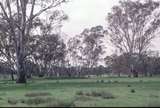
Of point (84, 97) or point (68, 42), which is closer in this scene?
point (84, 97)

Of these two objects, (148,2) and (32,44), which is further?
(148,2)

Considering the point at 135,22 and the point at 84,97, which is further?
the point at 135,22

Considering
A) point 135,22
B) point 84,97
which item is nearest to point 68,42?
point 135,22

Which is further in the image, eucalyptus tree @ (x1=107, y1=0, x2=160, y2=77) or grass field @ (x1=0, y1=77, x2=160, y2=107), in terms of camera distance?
eucalyptus tree @ (x1=107, y1=0, x2=160, y2=77)

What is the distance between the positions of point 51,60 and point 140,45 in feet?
60.7

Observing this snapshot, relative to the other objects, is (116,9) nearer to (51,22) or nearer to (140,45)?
(140,45)

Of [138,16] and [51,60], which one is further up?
[138,16]

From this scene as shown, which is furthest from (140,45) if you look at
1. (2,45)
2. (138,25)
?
(2,45)

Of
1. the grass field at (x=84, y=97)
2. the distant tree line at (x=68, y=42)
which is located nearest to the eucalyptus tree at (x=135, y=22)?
the distant tree line at (x=68, y=42)

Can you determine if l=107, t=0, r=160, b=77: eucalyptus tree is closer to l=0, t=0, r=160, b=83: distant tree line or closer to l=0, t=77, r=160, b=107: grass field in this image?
l=0, t=0, r=160, b=83: distant tree line

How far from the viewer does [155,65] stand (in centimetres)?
10044

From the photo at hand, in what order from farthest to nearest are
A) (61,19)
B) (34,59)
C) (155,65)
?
(155,65) < (34,59) < (61,19)

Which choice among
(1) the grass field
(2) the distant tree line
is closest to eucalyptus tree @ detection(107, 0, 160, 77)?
(2) the distant tree line

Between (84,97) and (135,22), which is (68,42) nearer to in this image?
(135,22)
